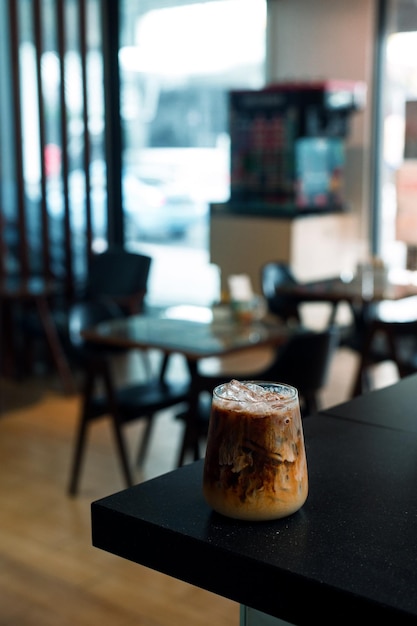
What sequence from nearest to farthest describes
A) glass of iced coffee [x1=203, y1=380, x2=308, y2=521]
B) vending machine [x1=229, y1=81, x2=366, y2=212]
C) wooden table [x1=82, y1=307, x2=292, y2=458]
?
1. glass of iced coffee [x1=203, y1=380, x2=308, y2=521]
2. wooden table [x1=82, y1=307, x2=292, y2=458]
3. vending machine [x1=229, y1=81, x2=366, y2=212]

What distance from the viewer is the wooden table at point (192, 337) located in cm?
371

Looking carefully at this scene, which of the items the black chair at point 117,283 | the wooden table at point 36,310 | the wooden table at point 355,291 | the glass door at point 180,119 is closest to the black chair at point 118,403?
the wooden table at point 355,291

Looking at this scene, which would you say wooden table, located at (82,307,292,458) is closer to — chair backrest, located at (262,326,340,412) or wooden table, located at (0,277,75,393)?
chair backrest, located at (262,326,340,412)

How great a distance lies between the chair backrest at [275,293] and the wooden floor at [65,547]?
924mm

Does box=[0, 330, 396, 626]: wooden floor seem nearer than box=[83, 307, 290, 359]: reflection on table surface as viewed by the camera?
Yes

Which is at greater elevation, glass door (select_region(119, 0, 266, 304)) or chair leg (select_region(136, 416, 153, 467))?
glass door (select_region(119, 0, 266, 304))

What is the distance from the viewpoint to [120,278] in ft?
19.9

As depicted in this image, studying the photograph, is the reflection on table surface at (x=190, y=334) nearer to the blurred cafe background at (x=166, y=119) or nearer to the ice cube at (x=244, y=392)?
the blurred cafe background at (x=166, y=119)

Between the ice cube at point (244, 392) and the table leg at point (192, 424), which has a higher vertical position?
the ice cube at point (244, 392)

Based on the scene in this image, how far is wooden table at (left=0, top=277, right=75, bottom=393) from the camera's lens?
19.6 feet

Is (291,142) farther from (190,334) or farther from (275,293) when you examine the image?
(190,334)

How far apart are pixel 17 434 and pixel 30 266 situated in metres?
2.05

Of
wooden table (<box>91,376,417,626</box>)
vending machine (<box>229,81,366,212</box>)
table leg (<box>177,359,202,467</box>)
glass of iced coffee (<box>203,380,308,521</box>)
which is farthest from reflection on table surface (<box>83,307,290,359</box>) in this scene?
vending machine (<box>229,81,366,212</box>)

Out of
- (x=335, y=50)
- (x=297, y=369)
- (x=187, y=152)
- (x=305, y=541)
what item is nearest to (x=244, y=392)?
(x=305, y=541)
